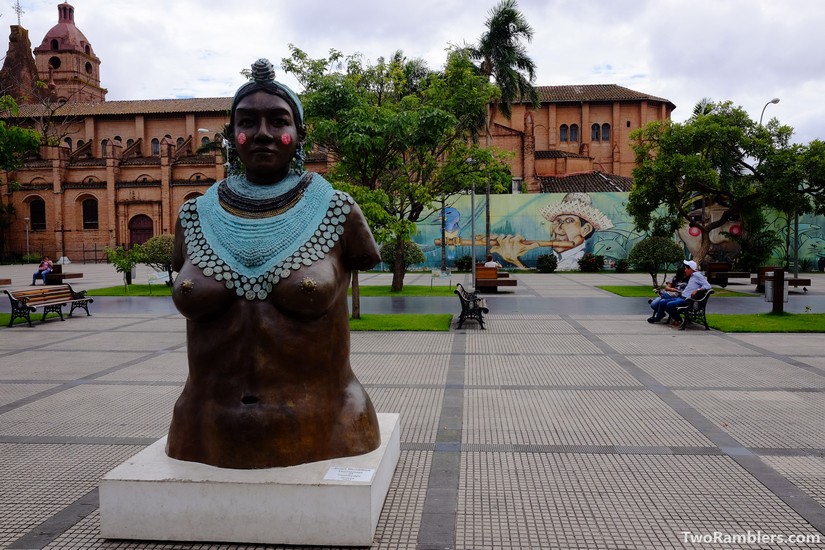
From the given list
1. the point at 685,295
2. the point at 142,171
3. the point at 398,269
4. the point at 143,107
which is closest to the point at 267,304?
the point at 685,295

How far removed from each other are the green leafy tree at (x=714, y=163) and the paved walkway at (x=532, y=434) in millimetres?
10379

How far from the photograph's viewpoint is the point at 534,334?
1183cm

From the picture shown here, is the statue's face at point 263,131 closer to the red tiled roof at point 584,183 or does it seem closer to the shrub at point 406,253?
the shrub at point 406,253

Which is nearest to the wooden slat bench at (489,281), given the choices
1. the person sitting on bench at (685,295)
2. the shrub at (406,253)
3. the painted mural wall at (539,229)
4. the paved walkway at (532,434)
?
the shrub at (406,253)

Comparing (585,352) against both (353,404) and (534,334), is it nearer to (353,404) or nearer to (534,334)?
(534,334)

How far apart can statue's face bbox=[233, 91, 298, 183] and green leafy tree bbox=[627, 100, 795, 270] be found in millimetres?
18972

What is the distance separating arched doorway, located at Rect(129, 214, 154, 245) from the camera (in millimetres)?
50969

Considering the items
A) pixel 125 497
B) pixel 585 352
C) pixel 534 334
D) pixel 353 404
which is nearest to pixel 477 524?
pixel 353 404

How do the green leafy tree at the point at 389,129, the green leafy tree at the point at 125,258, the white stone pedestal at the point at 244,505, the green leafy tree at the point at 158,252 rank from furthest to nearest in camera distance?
the green leafy tree at the point at 158,252 < the green leafy tree at the point at 125,258 < the green leafy tree at the point at 389,129 < the white stone pedestal at the point at 244,505

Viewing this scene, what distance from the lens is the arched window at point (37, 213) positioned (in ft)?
167

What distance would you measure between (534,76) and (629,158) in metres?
23.2

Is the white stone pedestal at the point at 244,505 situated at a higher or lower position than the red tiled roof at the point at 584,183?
lower

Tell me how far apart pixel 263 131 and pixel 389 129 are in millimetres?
8316

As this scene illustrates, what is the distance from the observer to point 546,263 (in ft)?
109
